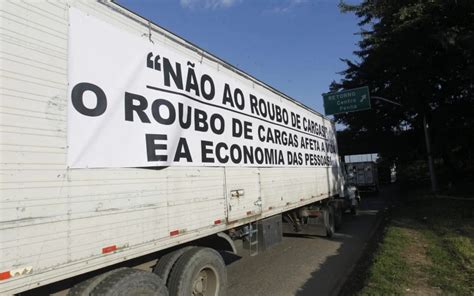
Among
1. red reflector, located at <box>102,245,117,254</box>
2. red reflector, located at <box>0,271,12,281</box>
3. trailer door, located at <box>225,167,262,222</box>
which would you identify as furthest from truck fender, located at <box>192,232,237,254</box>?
red reflector, located at <box>0,271,12,281</box>

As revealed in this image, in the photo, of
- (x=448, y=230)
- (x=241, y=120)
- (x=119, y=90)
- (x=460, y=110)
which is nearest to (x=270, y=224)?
(x=241, y=120)

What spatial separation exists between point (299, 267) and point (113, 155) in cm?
541

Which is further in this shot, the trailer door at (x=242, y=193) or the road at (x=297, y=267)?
the road at (x=297, y=267)

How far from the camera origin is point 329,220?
11.4 m

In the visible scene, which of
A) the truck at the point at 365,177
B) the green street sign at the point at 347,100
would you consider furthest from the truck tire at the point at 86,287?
the truck at the point at 365,177

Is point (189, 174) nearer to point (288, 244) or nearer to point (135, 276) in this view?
point (135, 276)

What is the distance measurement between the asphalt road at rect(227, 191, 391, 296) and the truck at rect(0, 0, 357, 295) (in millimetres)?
1025

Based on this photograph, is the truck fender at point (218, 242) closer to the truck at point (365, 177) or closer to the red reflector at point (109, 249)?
the red reflector at point (109, 249)

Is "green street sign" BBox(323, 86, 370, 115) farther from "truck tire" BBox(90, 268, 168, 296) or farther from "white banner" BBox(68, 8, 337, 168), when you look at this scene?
"truck tire" BBox(90, 268, 168, 296)

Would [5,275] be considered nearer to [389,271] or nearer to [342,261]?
[389,271]

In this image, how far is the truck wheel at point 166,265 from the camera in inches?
179

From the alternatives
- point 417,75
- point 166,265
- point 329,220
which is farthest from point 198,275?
point 417,75

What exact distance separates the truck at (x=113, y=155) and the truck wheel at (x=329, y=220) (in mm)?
5081

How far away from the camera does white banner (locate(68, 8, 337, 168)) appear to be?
352 cm
